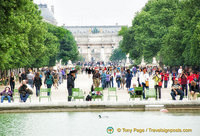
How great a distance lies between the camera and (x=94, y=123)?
2081 cm

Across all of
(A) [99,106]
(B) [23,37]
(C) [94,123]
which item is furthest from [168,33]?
(C) [94,123]

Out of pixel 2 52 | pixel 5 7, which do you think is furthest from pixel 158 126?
pixel 2 52

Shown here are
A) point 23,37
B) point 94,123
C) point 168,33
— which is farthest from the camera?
point 168,33

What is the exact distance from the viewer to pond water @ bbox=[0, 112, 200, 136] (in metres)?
18.6

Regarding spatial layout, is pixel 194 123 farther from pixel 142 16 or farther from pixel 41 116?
pixel 142 16

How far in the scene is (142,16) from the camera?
251 feet

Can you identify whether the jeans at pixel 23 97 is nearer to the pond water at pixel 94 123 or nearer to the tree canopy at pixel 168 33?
the pond water at pixel 94 123

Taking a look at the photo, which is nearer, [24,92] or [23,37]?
[24,92]

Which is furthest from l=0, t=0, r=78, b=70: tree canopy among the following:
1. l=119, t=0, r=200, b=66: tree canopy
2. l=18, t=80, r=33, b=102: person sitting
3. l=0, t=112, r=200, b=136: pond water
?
l=119, t=0, r=200, b=66: tree canopy

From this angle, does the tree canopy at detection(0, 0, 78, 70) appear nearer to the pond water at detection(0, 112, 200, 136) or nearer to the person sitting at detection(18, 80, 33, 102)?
the person sitting at detection(18, 80, 33, 102)

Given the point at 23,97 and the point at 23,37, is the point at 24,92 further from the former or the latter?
the point at 23,37

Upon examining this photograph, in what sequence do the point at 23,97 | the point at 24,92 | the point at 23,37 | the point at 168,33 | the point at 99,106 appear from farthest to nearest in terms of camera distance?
the point at 168,33 → the point at 23,37 → the point at 23,97 → the point at 24,92 → the point at 99,106

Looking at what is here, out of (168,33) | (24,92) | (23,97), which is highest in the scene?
(168,33)

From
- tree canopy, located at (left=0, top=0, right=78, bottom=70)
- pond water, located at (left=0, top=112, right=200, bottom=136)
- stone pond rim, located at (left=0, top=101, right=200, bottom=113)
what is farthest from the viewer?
tree canopy, located at (left=0, top=0, right=78, bottom=70)
